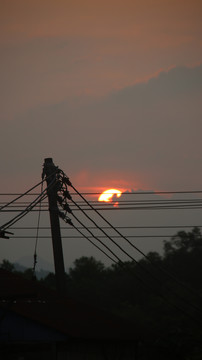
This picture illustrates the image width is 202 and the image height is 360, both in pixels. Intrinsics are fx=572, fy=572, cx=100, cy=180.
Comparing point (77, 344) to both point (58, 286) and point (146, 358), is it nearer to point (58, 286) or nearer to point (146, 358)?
point (58, 286)

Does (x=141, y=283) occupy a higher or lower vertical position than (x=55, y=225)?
higher

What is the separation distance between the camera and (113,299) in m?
89.6

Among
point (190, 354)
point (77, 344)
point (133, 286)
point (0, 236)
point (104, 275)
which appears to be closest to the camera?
point (0, 236)

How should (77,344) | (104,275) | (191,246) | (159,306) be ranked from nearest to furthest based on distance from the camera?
(77,344)
(159,306)
(191,246)
(104,275)

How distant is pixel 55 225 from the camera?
21.9m

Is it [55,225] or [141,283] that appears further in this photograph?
[141,283]

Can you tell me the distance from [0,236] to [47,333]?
3.66 m

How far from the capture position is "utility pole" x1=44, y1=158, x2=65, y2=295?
21375 mm

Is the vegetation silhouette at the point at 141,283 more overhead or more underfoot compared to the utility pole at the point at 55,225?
more overhead

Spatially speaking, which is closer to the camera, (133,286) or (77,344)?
(77,344)

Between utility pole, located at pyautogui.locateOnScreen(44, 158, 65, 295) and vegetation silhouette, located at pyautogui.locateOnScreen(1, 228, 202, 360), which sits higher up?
vegetation silhouette, located at pyautogui.locateOnScreen(1, 228, 202, 360)

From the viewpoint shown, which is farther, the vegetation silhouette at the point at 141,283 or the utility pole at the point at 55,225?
the vegetation silhouette at the point at 141,283

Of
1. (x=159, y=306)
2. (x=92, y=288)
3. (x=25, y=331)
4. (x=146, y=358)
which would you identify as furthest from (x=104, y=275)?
(x=25, y=331)

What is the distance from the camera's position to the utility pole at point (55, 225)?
21375 mm
